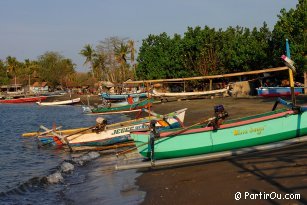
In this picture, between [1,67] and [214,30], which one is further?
[1,67]

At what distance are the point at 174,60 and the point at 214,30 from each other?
6.94 metres

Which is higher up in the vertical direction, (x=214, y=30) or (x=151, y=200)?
(x=214, y=30)

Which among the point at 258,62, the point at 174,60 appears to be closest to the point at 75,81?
the point at 174,60

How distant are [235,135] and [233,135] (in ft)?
0.22

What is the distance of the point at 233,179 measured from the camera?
9.77 metres

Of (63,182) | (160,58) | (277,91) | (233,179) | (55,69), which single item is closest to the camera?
(233,179)

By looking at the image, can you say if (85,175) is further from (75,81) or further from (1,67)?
(1,67)

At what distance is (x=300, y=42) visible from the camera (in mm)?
34375

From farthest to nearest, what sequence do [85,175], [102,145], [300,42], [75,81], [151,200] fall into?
1. [75,81]
2. [300,42]
3. [102,145]
4. [85,175]
5. [151,200]

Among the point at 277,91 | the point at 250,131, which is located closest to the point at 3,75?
the point at 277,91

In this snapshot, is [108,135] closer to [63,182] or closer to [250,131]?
[63,182]

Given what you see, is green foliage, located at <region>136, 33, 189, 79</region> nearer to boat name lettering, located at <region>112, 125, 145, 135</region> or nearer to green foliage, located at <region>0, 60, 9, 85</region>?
boat name lettering, located at <region>112, 125, 145, 135</region>

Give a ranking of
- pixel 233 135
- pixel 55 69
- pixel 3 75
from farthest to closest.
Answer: pixel 3 75 → pixel 55 69 → pixel 233 135

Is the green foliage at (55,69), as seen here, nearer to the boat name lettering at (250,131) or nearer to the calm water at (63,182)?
the calm water at (63,182)
